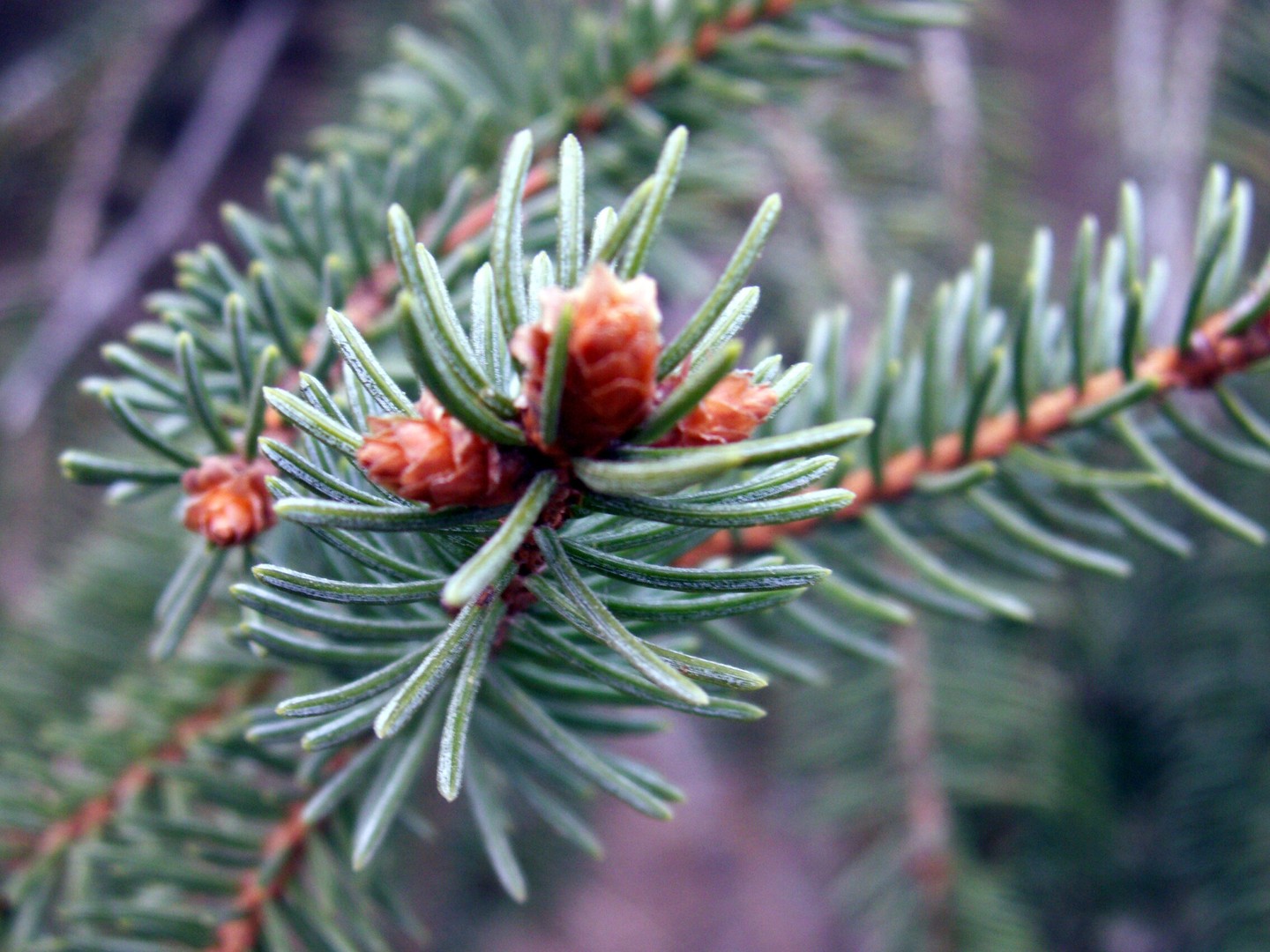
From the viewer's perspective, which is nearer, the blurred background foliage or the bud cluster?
the bud cluster

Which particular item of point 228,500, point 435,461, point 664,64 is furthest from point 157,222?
point 435,461

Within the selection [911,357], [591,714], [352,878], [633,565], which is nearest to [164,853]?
[352,878]

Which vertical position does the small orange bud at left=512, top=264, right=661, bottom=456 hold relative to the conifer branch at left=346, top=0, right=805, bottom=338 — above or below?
below

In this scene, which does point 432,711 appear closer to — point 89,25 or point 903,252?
point 903,252

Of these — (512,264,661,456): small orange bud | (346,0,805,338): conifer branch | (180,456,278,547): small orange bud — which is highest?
(346,0,805,338): conifer branch

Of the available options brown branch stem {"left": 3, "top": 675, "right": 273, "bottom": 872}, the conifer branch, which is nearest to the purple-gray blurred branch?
brown branch stem {"left": 3, "top": 675, "right": 273, "bottom": 872}

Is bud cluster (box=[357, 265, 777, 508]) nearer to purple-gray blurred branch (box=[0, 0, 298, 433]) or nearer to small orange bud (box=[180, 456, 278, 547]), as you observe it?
small orange bud (box=[180, 456, 278, 547])

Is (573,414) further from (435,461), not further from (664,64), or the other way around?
(664,64)
